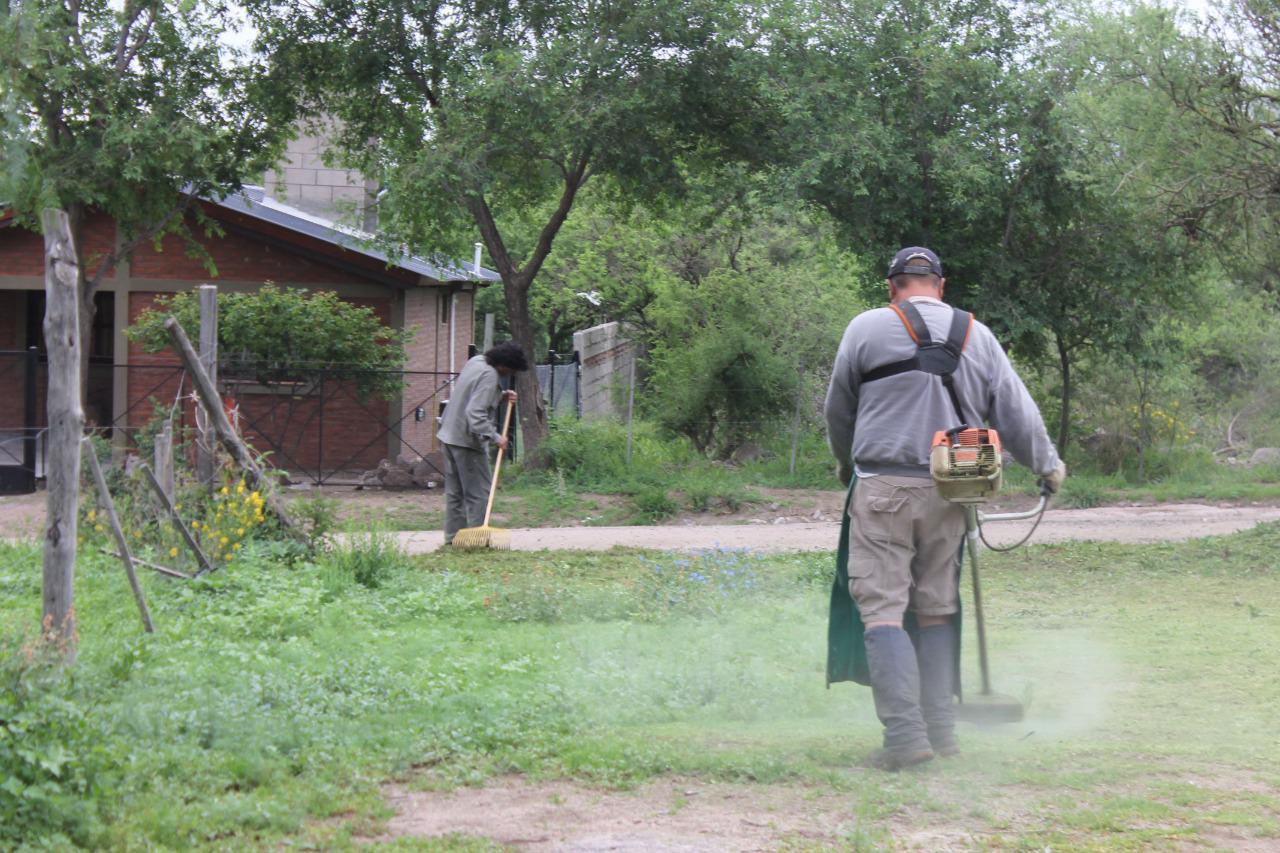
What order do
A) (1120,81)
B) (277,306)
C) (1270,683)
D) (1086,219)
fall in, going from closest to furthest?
(1270,683)
(1120,81)
(1086,219)
(277,306)

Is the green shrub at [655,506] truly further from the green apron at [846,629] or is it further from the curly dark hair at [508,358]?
the green apron at [846,629]

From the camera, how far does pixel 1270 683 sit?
6.98 meters

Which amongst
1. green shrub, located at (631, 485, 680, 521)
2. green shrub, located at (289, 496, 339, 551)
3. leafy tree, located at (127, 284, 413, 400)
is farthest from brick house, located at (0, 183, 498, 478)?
green shrub, located at (289, 496, 339, 551)

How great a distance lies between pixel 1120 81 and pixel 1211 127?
1200mm

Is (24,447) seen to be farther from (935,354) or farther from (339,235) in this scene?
(935,354)

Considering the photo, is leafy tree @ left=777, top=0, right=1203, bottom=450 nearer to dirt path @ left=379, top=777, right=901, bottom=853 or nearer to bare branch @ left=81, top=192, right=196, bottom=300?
bare branch @ left=81, top=192, right=196, bottom=300

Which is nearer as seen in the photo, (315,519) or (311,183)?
(315,519)

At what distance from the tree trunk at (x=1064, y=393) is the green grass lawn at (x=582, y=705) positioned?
310 inches

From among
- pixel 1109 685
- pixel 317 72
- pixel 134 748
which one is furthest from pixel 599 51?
pixel 134 748

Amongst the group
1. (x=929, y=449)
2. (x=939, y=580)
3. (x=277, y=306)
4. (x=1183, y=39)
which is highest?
(x=1183, y=39)

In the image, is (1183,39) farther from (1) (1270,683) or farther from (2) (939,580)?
(2) (939,580)

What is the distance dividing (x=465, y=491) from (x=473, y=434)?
597 mm

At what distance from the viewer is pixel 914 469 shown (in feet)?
18.1

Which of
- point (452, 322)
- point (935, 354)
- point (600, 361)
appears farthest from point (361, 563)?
point (600, 361)
